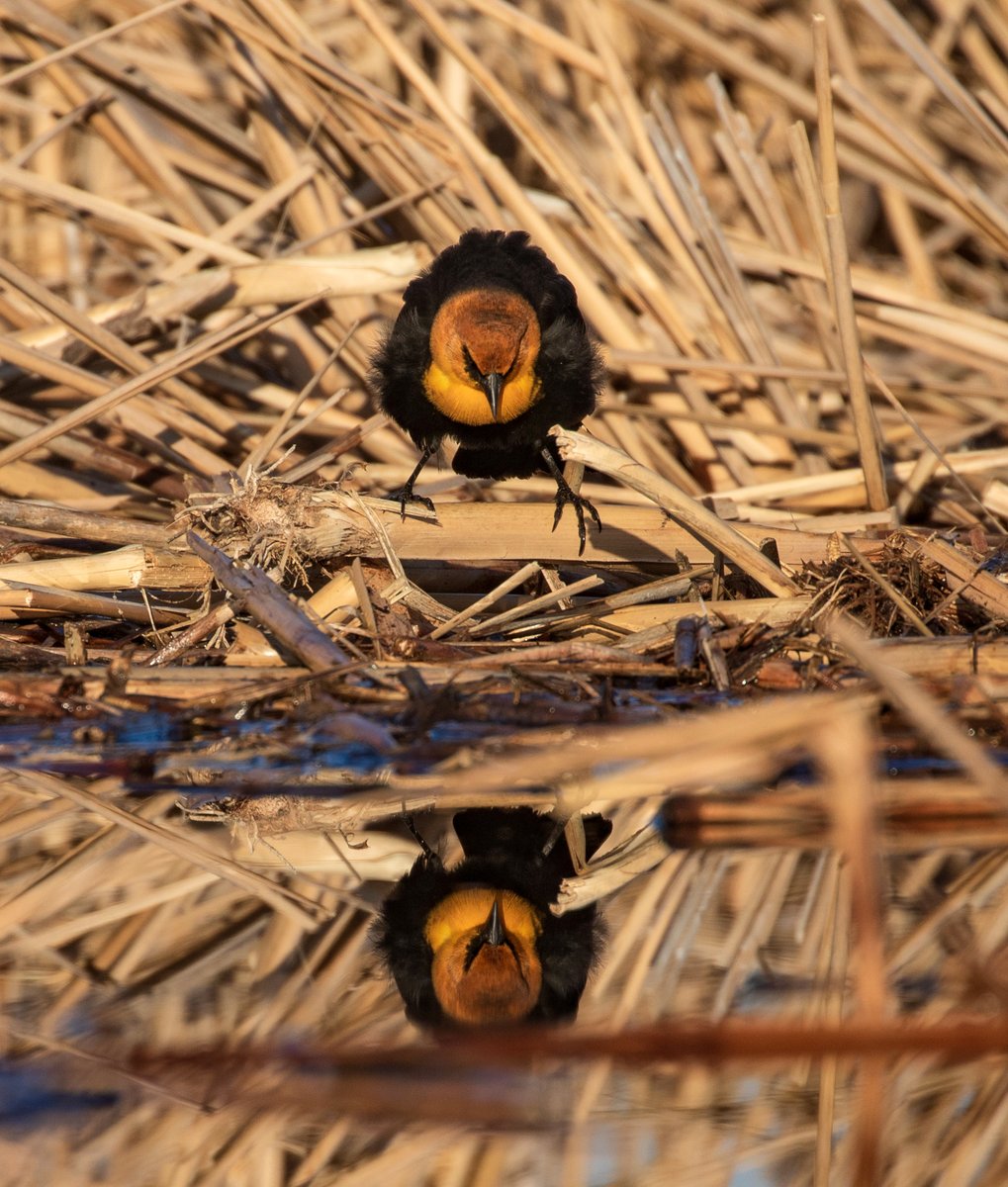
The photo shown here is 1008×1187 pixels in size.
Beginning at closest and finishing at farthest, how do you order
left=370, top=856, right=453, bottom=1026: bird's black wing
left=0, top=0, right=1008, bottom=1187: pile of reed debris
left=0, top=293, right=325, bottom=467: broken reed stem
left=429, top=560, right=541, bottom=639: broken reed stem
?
left=0, top=0, right=1008, bottom=1187: pile of reed debris
left=370, top=856, right=453, bottom=1026: bird's black wing
left=429, top=560, right=541, bottom=639: broken reed stem
left=0, top=293, right=325, bottom=467: broken reed stem

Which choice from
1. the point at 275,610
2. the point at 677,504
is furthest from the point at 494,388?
the point at 275,610

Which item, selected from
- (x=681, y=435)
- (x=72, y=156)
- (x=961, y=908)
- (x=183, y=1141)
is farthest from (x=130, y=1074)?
(x=72, y=156)

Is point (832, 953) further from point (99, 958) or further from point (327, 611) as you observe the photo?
point (327, 611)

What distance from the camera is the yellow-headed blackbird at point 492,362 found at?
145 inches

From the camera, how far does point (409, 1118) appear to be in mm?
1360

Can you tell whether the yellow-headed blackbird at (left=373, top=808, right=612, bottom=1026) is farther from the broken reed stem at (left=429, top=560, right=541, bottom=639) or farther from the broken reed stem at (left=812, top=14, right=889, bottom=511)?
the broken reed stem at (left=812, top=14, right=889, bottom=511)

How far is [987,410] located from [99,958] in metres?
4.01

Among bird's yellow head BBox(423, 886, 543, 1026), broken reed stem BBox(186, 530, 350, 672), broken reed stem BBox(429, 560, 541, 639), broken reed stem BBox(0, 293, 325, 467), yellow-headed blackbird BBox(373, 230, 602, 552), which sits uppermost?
yellow-headed blackbird BBox(373, 230, 602, 552)

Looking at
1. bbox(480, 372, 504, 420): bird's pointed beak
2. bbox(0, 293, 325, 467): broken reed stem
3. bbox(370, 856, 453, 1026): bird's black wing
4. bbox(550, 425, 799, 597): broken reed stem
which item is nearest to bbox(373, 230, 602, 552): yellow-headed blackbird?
bbox(480, 372, 504, 420): bird's pointed beak

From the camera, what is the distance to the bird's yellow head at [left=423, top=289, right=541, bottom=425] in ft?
11.9

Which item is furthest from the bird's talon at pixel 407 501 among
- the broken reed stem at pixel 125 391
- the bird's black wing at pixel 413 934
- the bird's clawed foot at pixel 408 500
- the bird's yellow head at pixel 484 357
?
the bird's black wing at pixel 413 934

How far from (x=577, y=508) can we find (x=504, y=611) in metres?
0.41

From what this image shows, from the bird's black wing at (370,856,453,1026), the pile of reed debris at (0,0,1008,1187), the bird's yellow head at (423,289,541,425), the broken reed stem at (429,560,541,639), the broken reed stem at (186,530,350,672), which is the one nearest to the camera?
the pile of reed debris at (0,0,1008,1187)

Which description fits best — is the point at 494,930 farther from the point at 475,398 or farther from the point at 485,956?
the point at 475,398
